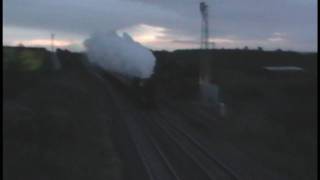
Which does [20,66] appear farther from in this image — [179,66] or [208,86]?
Result: [208,86]

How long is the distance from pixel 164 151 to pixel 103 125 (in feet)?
30.0

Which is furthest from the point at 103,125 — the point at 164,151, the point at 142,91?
the point at 142,91

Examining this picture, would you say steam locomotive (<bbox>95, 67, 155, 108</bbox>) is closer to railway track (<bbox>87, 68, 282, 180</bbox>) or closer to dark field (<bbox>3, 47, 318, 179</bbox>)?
dark field (<bbox>3, 47, 318, 179</bbox>)

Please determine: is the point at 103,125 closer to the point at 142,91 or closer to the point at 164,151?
the point at 164,151

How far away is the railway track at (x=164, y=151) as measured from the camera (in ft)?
70.9

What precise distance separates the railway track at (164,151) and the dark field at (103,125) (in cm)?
90

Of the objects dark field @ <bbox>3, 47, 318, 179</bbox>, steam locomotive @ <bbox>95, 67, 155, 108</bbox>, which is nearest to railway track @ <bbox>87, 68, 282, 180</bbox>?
dark field @ <bbox>3, 47, 318, 179</bbox>

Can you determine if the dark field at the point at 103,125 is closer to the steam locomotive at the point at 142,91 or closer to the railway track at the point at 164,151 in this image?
the railway track at the point at 164,151

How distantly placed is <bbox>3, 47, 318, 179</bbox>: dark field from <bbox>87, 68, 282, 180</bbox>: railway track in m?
0.90

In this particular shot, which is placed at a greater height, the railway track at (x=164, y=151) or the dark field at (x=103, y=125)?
the dark field at (x=103, y=125)

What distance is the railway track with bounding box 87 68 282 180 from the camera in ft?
70.9

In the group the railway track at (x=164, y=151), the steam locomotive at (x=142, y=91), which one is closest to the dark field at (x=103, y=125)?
the railway track at (x=164, y=151)

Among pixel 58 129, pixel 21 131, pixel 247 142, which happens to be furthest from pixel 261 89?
pixel 21 131

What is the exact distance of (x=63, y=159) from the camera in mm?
22516
